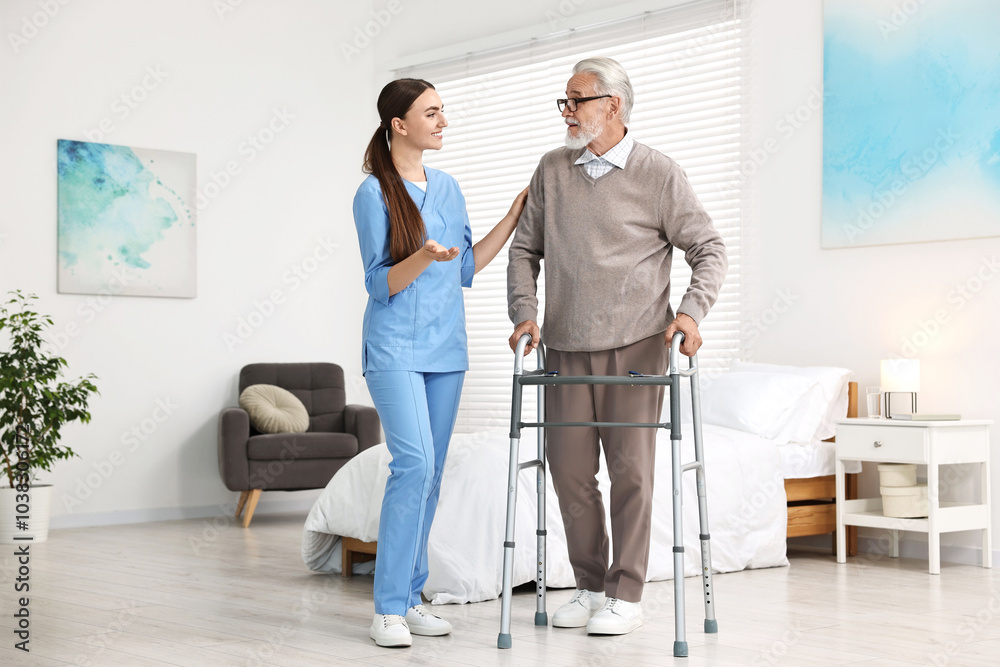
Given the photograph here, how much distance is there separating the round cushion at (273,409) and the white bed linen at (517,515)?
1893mm

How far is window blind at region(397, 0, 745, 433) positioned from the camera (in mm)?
5340

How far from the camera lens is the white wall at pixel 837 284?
448 cm

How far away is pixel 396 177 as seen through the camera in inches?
114

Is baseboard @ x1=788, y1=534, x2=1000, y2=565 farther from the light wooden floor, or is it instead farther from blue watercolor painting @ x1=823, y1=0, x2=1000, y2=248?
blue watercolor painting @ x1=823, y1=0, x2=1000, y2=248

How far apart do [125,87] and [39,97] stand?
1.59 ft

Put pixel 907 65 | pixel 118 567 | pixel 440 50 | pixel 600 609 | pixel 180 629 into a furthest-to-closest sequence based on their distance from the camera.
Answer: pixel 440 50
pixel 907 65
pixel 118 567
pixel 180 629
pixel 600 609

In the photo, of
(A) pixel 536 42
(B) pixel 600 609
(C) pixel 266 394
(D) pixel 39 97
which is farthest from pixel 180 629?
(A) pixel 536 42

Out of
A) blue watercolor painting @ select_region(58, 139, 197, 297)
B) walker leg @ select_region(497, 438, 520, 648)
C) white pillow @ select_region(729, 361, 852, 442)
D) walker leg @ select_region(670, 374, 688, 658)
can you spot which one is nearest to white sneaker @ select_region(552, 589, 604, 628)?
walker leg @ select_region(497, 438, 520, 648)

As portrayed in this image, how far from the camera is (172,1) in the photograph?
6184 mm

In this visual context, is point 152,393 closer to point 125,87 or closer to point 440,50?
point 125,87

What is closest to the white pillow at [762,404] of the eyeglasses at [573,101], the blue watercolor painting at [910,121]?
the blue watercolor painting at [910,121]

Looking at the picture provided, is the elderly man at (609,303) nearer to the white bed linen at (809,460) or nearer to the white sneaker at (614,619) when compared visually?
the white sneaker at (614,619)

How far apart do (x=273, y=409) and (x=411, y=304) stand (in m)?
3.30

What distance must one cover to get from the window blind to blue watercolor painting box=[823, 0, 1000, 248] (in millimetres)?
538
